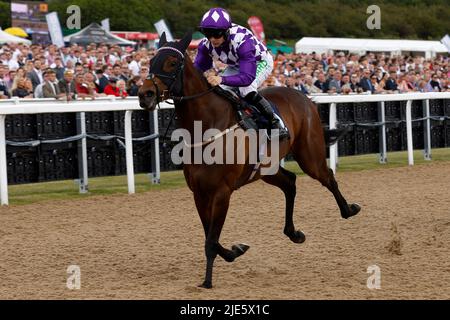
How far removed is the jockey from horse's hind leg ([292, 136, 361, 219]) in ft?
3.24

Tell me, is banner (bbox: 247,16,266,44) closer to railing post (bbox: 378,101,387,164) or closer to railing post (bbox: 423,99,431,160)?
railing post (bbox: 423,99,431,160)

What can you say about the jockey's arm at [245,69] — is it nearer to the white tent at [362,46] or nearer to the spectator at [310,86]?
the spectator at [310,86]

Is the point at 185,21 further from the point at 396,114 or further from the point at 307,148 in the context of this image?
the point at 307,148

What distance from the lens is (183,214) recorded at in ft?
33.3

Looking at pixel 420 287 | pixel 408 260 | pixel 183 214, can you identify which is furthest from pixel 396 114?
pixel 420 287

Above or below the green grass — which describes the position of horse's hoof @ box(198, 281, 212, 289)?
below

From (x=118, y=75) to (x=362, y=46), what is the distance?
65.4 ft

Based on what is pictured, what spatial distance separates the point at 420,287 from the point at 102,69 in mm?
10840

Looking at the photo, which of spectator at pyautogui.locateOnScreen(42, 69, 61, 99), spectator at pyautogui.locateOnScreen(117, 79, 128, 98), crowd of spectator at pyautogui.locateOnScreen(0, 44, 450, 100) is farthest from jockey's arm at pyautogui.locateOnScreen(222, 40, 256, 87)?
spectator at pyautogui.locateOnScreen(117, 79, 128, 98)

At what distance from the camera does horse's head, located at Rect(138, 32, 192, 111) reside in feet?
20.3

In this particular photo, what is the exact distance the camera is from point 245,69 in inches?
272

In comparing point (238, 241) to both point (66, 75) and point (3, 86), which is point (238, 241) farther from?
point (3, 86)

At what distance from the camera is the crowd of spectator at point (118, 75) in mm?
13953

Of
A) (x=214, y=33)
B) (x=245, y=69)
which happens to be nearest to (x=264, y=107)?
(x=245, y=69)
